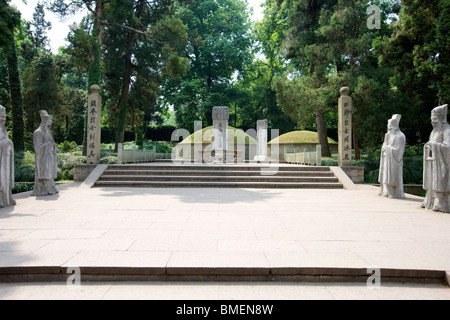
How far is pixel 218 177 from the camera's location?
453 inches

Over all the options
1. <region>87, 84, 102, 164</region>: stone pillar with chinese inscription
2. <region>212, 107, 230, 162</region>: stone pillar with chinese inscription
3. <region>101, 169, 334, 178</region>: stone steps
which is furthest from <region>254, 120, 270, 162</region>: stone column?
<region>87, 84, 102, 164</region>: stone pillar with chinese inscription

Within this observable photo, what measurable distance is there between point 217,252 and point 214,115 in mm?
15068

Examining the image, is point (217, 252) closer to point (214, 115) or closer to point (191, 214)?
point (191, 214)

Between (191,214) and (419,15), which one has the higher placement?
(419,15)

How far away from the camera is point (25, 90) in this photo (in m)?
22.3

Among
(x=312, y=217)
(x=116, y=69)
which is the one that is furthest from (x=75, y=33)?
(x=312, y=217)

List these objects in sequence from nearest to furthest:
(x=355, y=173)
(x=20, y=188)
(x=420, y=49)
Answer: (x=20, y=188)
(x=355, y=173)
(x=420, y=49)

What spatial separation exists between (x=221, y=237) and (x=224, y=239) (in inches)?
4.2

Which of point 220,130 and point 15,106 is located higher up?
point 15,106

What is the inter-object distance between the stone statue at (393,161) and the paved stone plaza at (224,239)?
153 centimetres

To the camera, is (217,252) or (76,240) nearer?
(217,252)

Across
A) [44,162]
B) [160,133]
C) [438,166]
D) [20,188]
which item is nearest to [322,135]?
[438,166]

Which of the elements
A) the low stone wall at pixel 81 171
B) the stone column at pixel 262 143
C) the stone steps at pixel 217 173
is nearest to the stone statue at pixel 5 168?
the stone steps at pixel 217 173

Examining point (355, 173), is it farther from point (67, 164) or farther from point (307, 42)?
point (67, 164)
